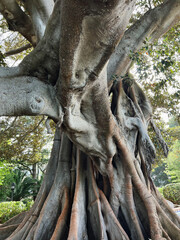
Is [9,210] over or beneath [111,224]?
over

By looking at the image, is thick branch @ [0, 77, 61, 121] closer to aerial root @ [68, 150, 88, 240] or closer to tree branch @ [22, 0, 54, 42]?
aerial root @ [68, 150, 88, 240]

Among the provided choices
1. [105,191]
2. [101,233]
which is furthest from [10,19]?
[101,233]

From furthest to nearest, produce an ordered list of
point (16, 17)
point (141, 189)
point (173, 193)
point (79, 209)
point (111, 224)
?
point (173, 193) → point (16, 17) → point (141, 189) → point (79, 209) → point (111, 224)

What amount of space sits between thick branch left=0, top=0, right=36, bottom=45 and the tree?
0.8 inches

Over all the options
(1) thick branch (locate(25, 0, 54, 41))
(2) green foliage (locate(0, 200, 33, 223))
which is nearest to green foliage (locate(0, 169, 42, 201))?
(2) green foliage (locate(0, 200, 33, 223))

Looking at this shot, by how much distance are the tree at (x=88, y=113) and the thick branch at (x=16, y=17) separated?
0.02 metres

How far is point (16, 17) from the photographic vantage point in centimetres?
412

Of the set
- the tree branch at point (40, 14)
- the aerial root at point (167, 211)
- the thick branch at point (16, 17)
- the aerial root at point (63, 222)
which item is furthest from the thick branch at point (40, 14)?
the aerial root at point (167, 211)

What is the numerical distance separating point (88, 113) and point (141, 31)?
7.17 feet

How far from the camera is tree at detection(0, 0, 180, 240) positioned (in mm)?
1563

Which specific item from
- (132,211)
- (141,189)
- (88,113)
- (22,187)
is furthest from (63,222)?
(22,187)

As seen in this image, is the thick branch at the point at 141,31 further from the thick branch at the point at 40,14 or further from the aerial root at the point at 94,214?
the aerial root at the point at 94,214

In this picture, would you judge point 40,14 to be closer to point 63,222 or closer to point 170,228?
point 63,222

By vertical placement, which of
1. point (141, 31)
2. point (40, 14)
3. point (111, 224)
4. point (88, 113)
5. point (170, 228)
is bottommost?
point (170, 228)
